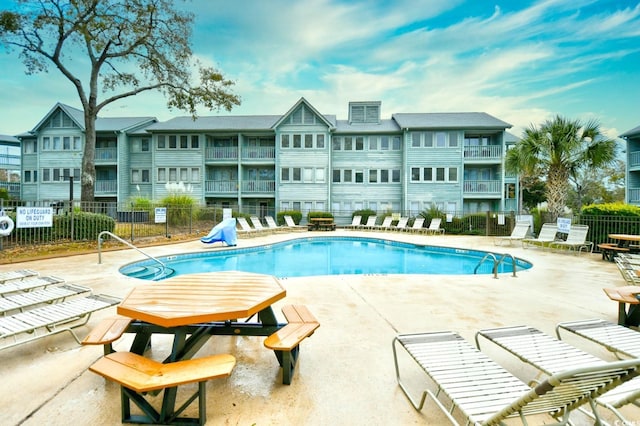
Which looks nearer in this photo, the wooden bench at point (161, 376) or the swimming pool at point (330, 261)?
the wooden bench at point (161, 376)

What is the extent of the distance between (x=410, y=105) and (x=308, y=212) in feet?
156

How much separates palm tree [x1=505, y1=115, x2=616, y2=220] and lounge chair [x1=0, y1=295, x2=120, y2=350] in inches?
580

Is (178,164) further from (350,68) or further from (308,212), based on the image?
(350,68)

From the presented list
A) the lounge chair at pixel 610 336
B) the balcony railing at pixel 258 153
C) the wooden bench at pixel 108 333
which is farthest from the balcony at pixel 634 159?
the wooden bench at pixel 108 333

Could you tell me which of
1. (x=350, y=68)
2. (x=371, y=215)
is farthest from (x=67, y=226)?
(x=350, y=68)

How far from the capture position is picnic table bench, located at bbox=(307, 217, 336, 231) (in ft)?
70.3

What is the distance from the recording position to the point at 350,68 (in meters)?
31.3

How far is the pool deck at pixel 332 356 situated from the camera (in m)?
2.25

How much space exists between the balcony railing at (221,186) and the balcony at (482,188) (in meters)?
18.4

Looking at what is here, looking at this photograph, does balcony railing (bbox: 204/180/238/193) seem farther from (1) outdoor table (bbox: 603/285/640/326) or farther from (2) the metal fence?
(1) outdoor table (bbox: 603/285/640/326)

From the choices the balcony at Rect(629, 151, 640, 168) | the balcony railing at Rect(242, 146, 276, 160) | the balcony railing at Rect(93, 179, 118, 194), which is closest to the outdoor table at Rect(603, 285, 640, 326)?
the balcony railing at Rect(242, 146, 276, 160)

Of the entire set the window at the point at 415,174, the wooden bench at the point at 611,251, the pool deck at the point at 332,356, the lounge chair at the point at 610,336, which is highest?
the window at the point at 415,174

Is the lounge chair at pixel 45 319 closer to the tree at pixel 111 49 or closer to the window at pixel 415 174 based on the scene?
the tree at pixel 111 49

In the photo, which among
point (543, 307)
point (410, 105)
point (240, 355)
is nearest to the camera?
point (240, 355)
